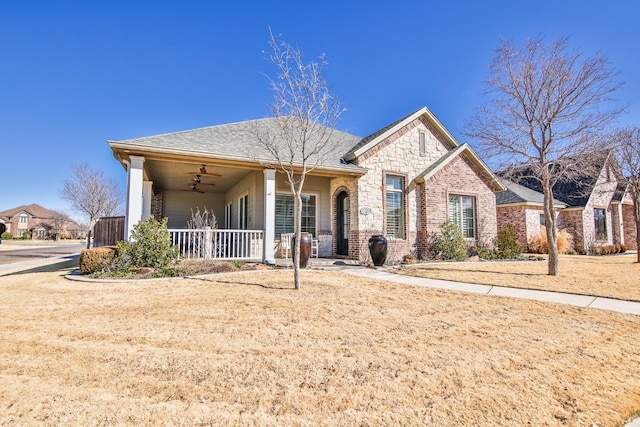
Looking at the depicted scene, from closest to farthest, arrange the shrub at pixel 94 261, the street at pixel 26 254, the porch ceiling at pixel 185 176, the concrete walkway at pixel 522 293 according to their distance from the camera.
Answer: the concrete walkway at pixel 522 293 → the shrub at pixel 94 261 → the porch ceiling at pixel 185 176 → the street at pixel 26 254

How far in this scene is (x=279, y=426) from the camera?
2146 mm

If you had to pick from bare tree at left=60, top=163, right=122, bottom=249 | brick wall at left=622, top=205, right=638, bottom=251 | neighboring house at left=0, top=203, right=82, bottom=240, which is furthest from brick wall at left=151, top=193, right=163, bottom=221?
neighboring house at left=0, top=203, right=82, bottom=240

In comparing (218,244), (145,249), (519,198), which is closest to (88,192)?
(218,244)

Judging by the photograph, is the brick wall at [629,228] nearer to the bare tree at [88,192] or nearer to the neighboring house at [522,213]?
the neighboring house at [522,213]

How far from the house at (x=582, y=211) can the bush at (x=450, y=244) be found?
765 cm

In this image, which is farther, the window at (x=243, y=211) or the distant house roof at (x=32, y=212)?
the distant house roof at (x=32, y=212)

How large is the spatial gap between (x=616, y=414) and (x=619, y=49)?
11.7m

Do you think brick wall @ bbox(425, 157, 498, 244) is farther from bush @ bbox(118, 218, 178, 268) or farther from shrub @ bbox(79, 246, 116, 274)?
shrub @ bbox(79, 246, 116, 274)

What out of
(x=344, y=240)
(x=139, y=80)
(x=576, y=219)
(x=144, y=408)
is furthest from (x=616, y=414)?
(x=576, y=219)

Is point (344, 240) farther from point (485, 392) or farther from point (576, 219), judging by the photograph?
point (576, 219)

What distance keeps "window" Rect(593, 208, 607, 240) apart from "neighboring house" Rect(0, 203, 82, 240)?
69.5 m

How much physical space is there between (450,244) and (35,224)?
78.3 m

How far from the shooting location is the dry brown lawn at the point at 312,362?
7.67 feet

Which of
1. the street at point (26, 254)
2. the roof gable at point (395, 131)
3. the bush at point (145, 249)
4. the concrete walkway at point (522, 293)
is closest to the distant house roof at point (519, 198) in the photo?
the roof gable at point (395, 131)
